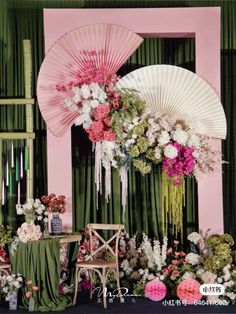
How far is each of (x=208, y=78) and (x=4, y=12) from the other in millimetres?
2222

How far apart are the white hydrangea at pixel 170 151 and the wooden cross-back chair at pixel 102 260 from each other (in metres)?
0.81

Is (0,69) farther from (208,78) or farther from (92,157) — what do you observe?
(208,78)

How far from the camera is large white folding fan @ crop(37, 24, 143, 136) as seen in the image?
634cm

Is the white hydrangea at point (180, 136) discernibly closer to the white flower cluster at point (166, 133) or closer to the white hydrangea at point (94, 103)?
the white flower cluster at point (166, 133)

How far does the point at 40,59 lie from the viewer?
6.69m

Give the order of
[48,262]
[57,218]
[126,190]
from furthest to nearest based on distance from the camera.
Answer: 1. [126,190]
2. [57,218]
3. [48,262]

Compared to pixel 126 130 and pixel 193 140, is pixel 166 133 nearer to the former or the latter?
pixel 193 140

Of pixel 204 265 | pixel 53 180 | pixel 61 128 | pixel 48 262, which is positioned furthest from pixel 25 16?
pixel 204 265

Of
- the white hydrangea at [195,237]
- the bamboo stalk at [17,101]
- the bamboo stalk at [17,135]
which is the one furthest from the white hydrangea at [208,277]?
the bamboo stalk at [17,101]

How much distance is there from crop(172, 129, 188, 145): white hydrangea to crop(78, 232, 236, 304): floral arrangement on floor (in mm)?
965

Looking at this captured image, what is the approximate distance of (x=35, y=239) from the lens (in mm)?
5730

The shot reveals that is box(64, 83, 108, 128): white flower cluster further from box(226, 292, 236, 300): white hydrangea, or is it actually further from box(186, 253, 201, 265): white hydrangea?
box(226, 292, 236, 300): white hydrangea

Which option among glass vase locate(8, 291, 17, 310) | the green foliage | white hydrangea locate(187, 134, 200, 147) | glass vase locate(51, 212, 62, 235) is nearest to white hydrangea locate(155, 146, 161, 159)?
white hydrangea locate(187, 134, 200, 147)

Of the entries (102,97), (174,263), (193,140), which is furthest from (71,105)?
(174,263)
